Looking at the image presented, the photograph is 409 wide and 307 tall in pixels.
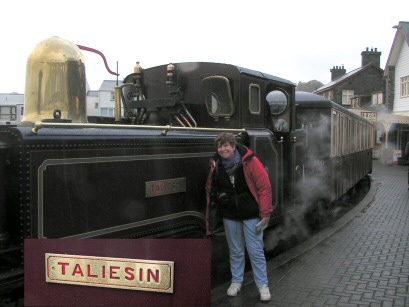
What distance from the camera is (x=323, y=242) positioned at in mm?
5992

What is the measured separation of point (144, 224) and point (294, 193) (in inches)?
121

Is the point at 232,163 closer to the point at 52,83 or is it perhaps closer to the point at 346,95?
the point at 52,83

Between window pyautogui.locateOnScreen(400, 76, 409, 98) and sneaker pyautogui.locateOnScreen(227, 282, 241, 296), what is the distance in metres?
23.2

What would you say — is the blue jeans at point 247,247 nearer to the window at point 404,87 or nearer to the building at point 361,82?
the window at point 404,87

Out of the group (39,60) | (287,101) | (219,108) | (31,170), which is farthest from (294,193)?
(31,170)

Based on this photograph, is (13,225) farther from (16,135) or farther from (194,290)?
(194,290)

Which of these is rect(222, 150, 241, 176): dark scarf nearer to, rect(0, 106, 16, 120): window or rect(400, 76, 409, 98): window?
rect(0, 106, 16, 120): window

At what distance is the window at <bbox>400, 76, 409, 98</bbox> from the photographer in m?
24.0

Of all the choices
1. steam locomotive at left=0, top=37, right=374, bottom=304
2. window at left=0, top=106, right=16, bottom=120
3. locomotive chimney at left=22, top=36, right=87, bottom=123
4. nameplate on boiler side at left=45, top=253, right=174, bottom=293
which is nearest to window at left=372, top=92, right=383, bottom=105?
window at left=0, top=106, right=16, bottom=120

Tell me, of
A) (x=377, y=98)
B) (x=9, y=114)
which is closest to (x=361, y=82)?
(x=377, y=98)

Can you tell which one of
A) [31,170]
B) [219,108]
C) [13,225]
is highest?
[219,108]

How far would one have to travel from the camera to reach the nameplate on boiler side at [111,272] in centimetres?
225

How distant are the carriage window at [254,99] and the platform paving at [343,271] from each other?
5.76ft

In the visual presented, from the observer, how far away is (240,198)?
3.73m
